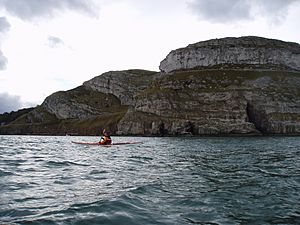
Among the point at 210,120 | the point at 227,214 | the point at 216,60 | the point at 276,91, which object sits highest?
the point at 216,60

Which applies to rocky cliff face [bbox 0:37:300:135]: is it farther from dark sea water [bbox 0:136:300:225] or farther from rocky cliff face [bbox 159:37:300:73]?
dark sea water [bbox 0:136:300:225]

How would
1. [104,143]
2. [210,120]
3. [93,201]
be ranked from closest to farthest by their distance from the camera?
[93,201] → [104,143] → [210,120]

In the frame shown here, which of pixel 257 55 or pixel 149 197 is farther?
pixel 257 55

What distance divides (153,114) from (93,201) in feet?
480

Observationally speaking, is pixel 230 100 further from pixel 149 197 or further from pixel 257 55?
pixel 149 197

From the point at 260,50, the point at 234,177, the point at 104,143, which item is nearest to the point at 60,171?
the point at 234,177

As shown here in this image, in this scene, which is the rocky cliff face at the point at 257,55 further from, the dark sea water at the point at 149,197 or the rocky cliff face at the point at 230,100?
the dark sea water at the point at 149,197

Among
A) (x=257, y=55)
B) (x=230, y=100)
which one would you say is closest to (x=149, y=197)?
(x=230, y=100)

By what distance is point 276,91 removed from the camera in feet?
481

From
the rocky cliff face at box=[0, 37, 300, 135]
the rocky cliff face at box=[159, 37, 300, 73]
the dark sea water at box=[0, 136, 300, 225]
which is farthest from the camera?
the rocky cliff face at box=[159, 37, 300, 73]

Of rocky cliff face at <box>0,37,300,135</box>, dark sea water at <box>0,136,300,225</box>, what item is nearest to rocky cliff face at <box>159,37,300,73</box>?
rocky cliff face at <box>0,37,300,135</box>

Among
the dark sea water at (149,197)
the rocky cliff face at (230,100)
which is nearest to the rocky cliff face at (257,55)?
the rocky cliff face at (230,100)

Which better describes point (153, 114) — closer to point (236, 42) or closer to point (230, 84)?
point (230, 84)

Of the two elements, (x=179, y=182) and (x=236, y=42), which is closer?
(x=179, y=182)
